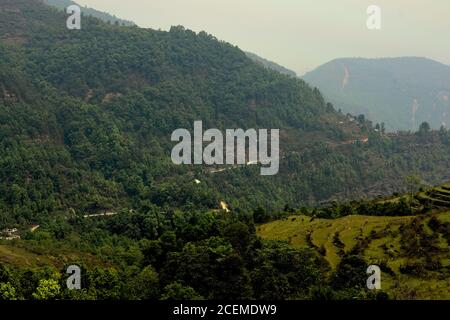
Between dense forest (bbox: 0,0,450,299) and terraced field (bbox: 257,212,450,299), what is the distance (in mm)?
2764

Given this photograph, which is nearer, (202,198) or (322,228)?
(322,228)

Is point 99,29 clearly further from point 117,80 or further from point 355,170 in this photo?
point 355,170

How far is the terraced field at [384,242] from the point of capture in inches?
1416

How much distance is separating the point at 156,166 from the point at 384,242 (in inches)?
2628

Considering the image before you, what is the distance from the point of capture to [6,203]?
247ft

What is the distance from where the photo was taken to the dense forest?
130 ft

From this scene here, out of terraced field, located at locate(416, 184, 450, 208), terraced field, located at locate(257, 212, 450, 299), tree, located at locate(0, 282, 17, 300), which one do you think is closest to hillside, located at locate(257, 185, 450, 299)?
terraced field, located at locate(257, 212, 450, 299)

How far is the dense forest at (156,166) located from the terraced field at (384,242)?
2.76m

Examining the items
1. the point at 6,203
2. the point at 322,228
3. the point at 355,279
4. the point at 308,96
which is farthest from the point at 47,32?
the point at 355,279

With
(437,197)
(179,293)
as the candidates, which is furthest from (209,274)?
(437,197)

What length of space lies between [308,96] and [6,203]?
98.8 meters

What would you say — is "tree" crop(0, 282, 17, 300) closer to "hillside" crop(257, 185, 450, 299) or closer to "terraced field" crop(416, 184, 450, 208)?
"hillside" crop(257, 185, 450, 299)
